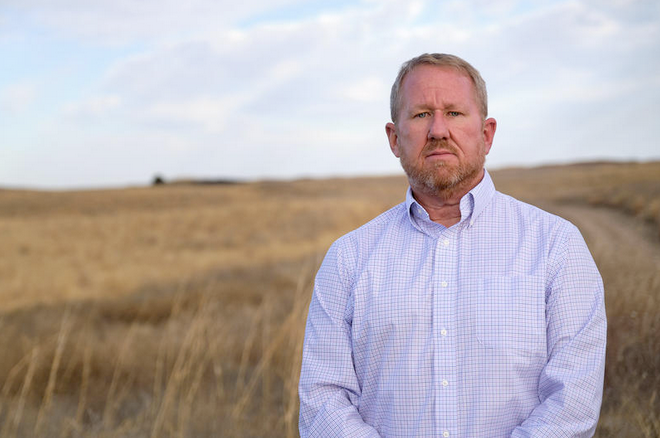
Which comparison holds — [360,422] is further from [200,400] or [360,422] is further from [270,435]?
[200,400]

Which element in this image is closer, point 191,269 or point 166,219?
point 191,269

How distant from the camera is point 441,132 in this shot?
2227mm

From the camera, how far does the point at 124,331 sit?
381 inches

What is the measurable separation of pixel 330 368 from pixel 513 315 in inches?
25.5

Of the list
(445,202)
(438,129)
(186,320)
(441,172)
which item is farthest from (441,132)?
(186,320)

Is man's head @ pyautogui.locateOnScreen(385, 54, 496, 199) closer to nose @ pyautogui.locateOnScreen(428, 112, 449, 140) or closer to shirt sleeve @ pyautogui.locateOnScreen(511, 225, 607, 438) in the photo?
nose @ pyautogui.locateOnScreen(428, 112, 449, 140)

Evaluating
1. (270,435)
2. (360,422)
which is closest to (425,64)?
(360,422)

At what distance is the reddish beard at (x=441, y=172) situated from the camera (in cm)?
225

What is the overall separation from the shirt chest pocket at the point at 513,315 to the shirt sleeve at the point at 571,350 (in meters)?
0.04

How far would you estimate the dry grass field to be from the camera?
462cm

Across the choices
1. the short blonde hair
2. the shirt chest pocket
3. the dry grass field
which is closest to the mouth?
the short blonde hair

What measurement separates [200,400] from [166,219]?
25.1 meters

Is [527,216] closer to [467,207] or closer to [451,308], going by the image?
[467,207]

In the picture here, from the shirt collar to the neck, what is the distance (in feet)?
0.11
